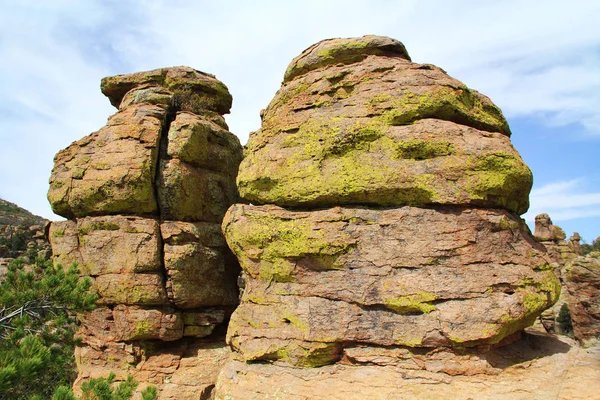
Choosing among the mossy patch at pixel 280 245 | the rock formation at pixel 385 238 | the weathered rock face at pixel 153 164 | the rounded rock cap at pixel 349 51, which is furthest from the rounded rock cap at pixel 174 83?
the mossy patch at pixel 280 245

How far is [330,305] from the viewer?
941 cm

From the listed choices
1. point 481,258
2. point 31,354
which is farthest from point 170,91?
point 481,258

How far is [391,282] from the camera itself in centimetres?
909

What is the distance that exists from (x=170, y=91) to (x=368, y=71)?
9080mm

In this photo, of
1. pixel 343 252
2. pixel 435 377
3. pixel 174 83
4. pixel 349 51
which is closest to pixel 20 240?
pixel 174 83

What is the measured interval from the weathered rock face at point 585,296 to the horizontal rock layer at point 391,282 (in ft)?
71.3

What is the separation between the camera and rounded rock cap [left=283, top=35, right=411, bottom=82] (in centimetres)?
1182

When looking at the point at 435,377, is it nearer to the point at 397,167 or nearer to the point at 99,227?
the point at 397,167

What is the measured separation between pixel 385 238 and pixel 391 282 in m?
1.04

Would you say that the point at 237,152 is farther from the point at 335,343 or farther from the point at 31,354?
the point at 31,354

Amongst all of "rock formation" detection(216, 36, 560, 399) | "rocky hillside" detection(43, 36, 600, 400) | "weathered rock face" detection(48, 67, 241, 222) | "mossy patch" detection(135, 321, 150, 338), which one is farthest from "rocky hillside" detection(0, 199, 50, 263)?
"rock formation" detection(216, 36, 560, 399)

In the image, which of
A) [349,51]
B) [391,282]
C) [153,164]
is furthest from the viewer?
[153,164]

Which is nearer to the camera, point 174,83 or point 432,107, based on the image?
point 432,107

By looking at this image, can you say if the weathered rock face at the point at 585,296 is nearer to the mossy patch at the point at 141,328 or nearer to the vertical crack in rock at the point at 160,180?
the vertical crack in rock at the point at 160,180
